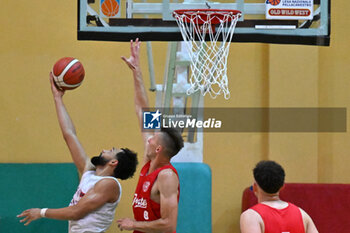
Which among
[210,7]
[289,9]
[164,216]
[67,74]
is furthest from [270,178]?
[289,9]

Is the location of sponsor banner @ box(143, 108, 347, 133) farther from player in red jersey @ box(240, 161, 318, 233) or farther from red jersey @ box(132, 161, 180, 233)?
player in red jersey @ box(240, 161, 318, 233)

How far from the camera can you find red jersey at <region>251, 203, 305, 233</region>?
2924mm

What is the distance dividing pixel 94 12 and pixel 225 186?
8.13 ft

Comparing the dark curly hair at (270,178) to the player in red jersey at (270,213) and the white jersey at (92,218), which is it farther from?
the white jersey at (92,218)

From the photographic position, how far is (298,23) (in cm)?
524

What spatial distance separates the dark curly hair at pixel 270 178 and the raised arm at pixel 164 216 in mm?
781

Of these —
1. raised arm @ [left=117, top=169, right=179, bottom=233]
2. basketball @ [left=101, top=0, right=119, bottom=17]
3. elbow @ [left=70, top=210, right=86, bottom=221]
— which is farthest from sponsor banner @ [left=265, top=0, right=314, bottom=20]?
elbow @ [left=70, top=210, right=86, bottom=221]

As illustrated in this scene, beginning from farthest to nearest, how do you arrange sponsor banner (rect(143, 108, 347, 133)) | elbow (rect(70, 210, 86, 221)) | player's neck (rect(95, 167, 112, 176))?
sponsor banner (rect(143, 108, 347, 133)) < player's neck (rect(95, 167, 112, 176)) < elbow (rect(70, 210, 86, 221))

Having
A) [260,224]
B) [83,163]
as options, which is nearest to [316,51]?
[83,163]

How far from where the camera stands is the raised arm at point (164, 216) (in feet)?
12.0

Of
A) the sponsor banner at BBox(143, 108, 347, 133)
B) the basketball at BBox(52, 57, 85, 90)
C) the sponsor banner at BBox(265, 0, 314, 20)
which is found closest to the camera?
the basketball at BBox(52, 57, 85, 90)

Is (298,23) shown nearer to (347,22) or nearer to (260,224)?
(347,22)

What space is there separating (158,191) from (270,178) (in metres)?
1.01

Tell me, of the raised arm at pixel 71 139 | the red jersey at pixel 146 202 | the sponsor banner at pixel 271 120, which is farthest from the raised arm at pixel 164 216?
the sponsor banner at pixel 271 120
